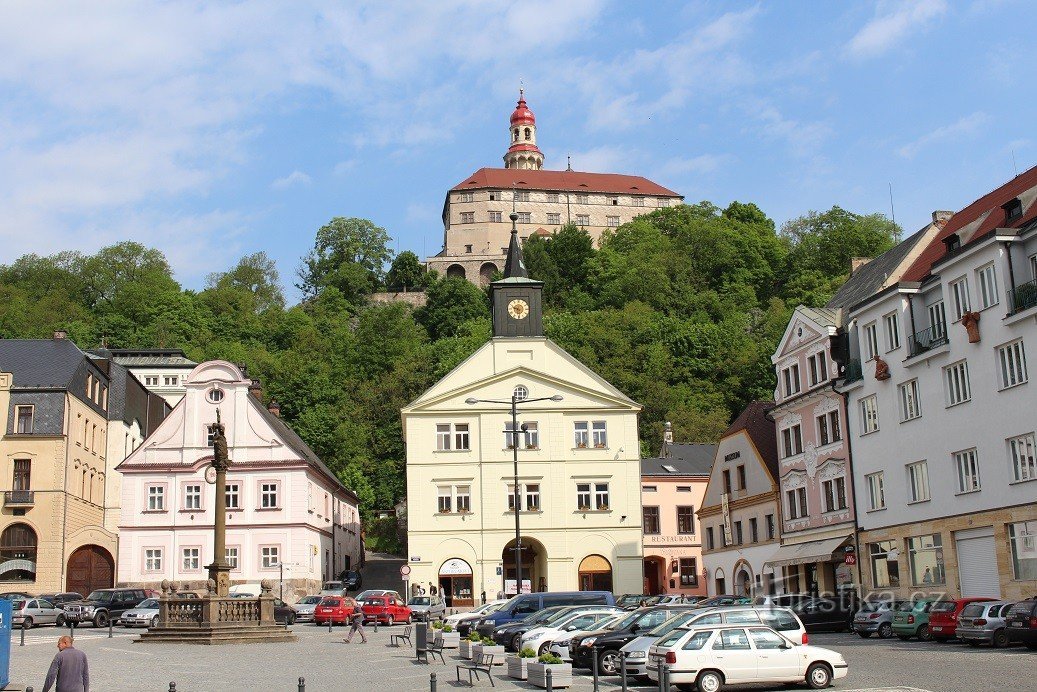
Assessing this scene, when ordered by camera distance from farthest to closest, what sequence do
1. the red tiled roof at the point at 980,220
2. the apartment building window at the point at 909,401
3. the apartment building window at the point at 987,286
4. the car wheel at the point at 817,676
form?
the apartment building window at the point at 909,401
the red tiled roof at the point at 980,220
the apartment building window at the point at 987,286
the car wheel at the point at 817,676

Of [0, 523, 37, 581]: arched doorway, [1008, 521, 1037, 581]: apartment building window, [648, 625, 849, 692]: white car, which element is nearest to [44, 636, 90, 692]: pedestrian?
[648, 625, 849, 692]: white car

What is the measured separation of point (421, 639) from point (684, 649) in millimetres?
9134

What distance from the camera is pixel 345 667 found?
92.1 feet

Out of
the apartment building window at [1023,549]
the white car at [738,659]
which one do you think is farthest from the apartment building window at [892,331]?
the white car at [738,659]

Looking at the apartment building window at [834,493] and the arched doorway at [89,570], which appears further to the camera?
the arched doorway at [89,570]

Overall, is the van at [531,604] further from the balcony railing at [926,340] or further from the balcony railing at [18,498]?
the balcony railing at [18,498]

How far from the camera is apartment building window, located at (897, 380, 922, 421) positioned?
4191 centimetres

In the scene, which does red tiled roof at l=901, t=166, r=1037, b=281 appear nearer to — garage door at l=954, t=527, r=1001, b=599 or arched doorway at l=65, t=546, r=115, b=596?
garage door at l=954, t=527, r=1001, b=599

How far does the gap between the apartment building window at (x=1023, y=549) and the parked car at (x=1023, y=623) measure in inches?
268

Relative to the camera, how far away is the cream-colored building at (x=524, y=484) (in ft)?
194

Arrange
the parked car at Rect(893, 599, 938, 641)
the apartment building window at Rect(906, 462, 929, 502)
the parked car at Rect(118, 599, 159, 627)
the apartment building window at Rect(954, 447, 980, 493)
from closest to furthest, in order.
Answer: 1. the parked car at Rect(893, 599, 938, 641)
2. the apartment building window at Rect(954, 447, 980, 493)
3. the apartment building window at Rect(906, 462, 929, 502)
4. the parked car at Rect(118, 599, 159, 627)

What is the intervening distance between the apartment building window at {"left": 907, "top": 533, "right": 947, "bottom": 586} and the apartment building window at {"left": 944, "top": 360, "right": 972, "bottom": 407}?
4718 mm

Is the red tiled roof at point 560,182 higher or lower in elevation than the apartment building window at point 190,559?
higher

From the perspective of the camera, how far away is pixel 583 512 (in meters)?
59.8
